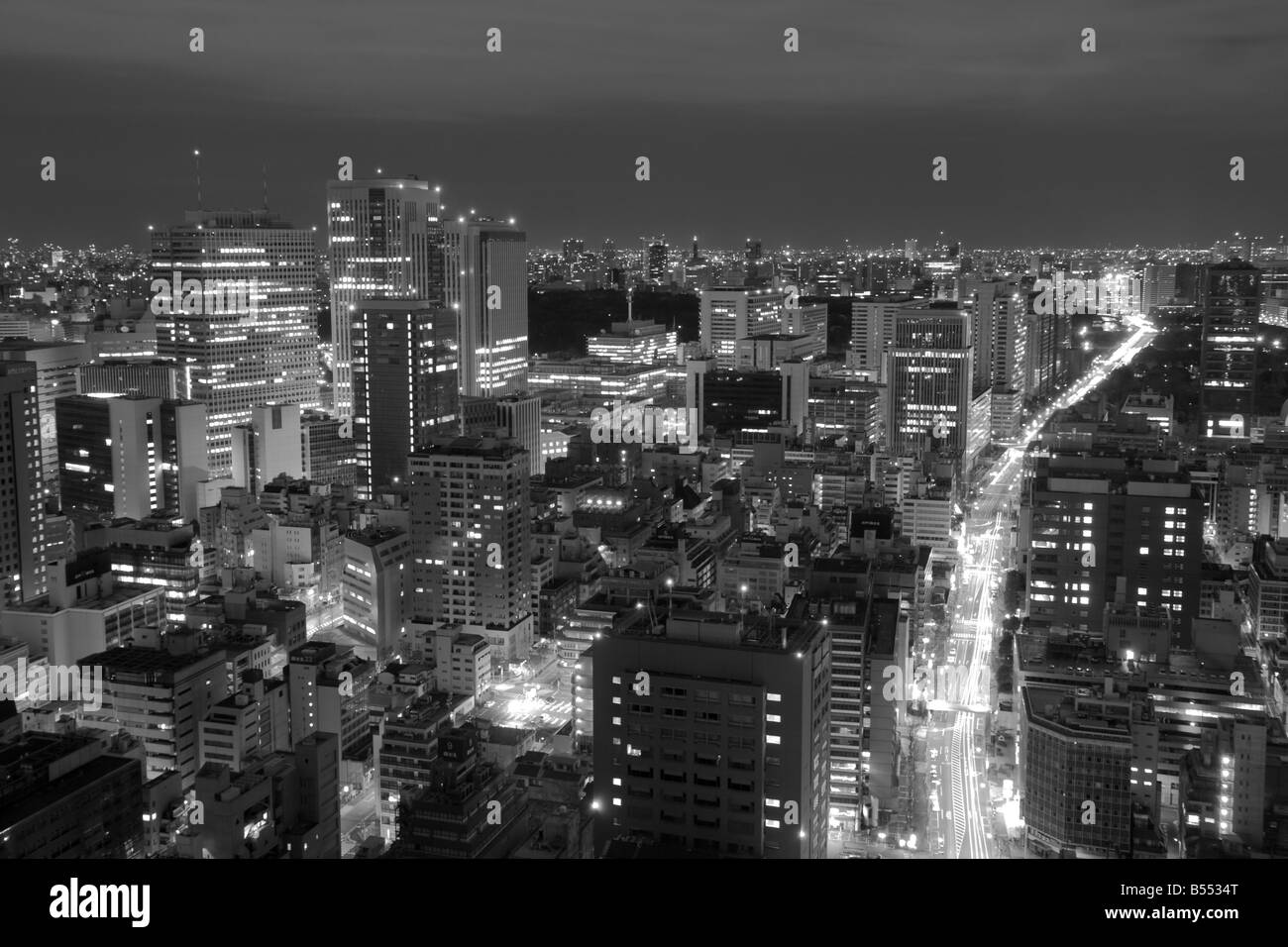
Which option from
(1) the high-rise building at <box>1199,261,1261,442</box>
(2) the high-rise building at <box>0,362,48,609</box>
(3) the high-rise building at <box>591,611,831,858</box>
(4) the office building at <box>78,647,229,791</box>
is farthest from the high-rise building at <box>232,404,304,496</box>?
(1) the high-rise building at <box>1199,261,1261,442</box>

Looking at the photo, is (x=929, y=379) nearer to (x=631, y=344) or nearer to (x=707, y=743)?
(x=631, y=344)

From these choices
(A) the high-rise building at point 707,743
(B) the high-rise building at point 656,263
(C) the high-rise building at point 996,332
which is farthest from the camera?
(B) the high-rise building at point 656,263

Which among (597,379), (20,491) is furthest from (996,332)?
(20,491)

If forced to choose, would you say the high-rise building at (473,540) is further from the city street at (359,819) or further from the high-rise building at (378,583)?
the city street at (359,819)

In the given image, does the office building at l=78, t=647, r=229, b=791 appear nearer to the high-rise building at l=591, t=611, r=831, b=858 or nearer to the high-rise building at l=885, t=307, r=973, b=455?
the high-rise building at l=591, t=611, r=831, b=858

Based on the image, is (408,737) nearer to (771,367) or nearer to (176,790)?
(176,790)

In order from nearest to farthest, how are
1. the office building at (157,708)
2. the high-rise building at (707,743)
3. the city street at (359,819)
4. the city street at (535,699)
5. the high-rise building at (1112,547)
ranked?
the high-rise building at (707,743), the city street at (359,819), the office building at (157,708), the city street at (535,699), the high-rise building at (1112,547)

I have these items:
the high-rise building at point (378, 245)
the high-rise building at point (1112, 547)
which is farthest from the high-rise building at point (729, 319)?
the high-rise building at point (1112, 547)
